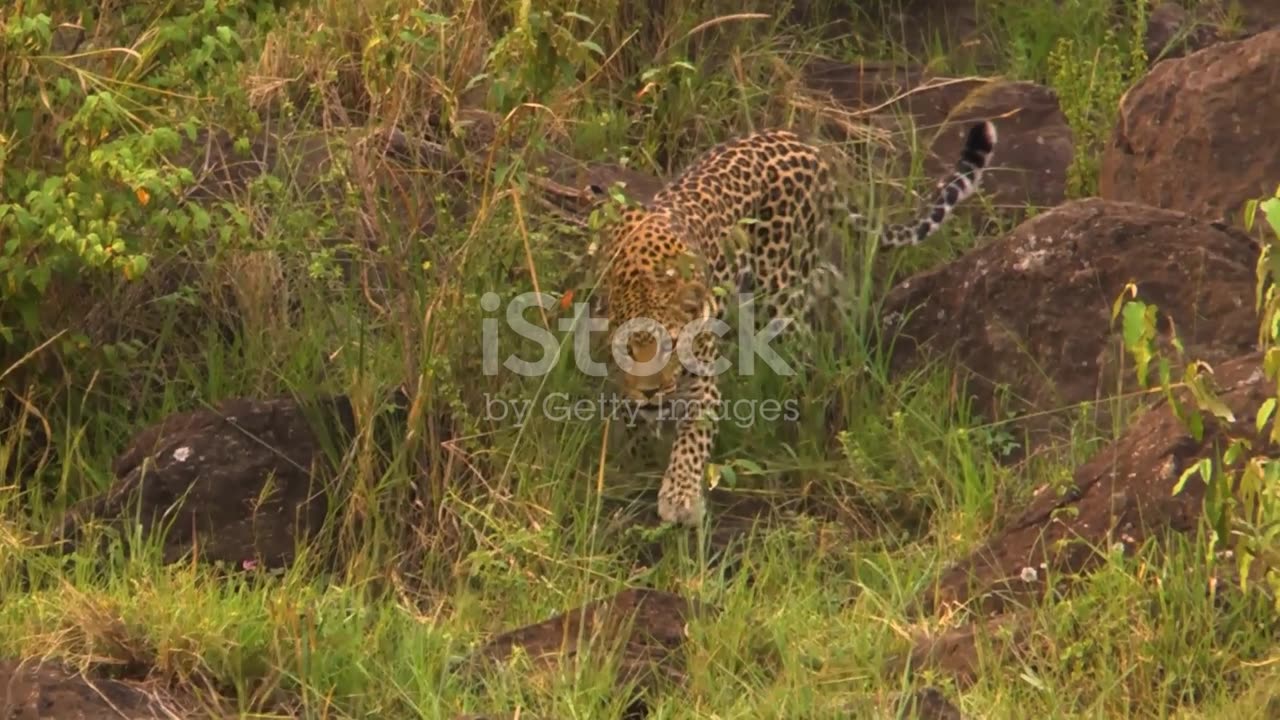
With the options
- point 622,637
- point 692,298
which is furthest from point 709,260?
point 622,637

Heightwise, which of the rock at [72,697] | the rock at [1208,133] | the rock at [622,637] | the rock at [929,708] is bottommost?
the rock at [622,637]

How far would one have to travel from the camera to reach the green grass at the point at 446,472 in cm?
521

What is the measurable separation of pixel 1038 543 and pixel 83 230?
2.74 m

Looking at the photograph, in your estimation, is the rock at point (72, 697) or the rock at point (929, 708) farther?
the rock at point (72, 697)

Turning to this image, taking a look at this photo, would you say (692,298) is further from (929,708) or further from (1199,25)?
(1199,25)

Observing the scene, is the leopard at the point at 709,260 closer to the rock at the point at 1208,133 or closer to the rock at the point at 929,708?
the rock at the point at 1208,133

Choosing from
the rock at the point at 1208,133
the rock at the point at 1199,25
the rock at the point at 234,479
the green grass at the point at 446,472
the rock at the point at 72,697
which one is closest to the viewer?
the rock at the point at 72,697

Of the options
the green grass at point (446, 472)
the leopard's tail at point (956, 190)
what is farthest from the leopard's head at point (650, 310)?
the leopard's tail at point (956, 190)

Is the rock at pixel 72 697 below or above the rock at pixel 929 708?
below

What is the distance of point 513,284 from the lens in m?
6.72

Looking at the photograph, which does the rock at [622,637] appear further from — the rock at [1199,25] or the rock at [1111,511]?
the rock at [1199,25]

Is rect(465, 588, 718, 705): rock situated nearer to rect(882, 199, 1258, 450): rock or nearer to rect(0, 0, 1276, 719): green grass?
rect(0, 0, 1276, 719): green grass

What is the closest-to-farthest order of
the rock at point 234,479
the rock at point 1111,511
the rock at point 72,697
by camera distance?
the rock at point 72,697
the rock at point 1111,511
the rock at point 234,479

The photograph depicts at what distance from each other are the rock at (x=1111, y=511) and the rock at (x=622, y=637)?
73 cm
